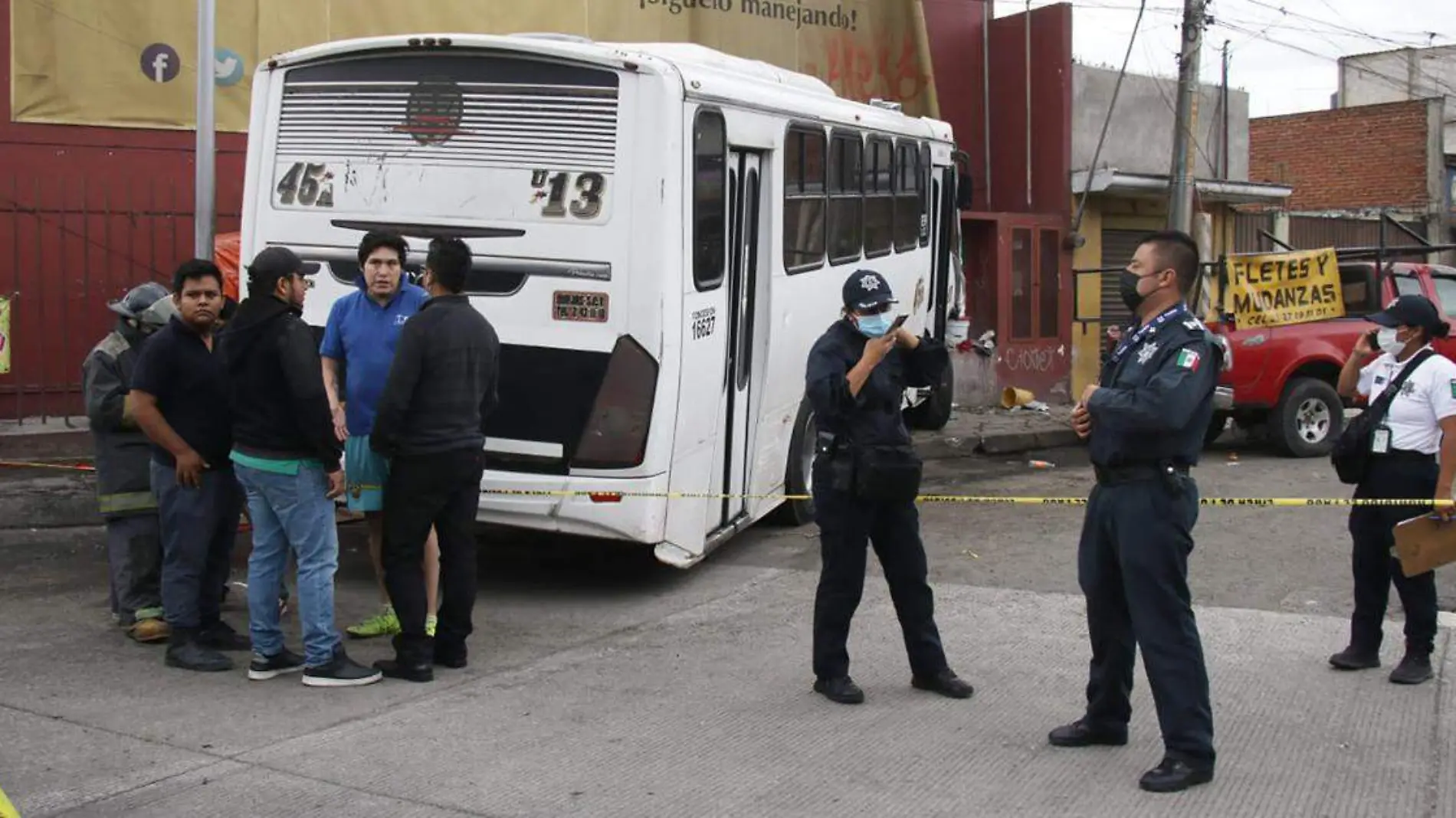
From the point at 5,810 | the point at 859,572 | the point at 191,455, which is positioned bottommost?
the point at 5,810

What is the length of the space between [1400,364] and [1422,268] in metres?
8.89

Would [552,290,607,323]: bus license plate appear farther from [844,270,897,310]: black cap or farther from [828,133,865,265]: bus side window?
[828,133,865,265]: bus side window

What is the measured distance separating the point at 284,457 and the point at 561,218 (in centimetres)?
220

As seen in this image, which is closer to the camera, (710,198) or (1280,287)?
(710,198)

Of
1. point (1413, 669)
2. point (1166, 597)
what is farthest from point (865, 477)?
point (1413, 669)

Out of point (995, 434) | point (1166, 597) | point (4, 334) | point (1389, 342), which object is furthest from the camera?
point (995, 434)

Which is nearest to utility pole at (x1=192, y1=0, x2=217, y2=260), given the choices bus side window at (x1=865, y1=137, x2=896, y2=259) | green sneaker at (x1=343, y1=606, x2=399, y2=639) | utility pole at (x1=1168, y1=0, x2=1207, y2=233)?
green sneaker at (x1=343, y1=606, x2=399, y2=639)

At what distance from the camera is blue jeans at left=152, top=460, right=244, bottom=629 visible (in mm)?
6605

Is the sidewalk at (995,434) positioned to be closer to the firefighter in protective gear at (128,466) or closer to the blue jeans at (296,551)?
the firefighter in protective gear at (128,466)

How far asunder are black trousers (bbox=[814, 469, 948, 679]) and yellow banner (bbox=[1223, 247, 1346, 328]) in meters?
8.96

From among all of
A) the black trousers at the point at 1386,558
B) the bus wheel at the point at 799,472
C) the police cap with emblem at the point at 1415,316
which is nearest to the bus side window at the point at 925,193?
the bus wheel at the point at 799,472

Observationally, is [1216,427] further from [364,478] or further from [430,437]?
[430,437]

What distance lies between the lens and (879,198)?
11359mm

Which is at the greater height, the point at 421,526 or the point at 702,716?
the point at 421,526
